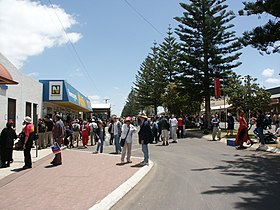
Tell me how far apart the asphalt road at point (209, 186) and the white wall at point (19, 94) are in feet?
29.1

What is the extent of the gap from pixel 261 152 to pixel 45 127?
401 inches

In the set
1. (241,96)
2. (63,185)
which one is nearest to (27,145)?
(63,185)

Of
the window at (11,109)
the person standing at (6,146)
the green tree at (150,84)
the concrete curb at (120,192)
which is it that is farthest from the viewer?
the green tree at (150,84)

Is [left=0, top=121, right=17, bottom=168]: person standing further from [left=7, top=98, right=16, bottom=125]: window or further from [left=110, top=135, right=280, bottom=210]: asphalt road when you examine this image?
[left=7, top=98, right=16, bottom=125]: window

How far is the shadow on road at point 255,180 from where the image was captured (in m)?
5.98

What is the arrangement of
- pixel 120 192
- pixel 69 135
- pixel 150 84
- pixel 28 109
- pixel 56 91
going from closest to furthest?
pixel 120 192 → pixel 69 135 → pixel 28 109 → pixel 56 91 → pixel 150 84

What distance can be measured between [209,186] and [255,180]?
144 centimetres

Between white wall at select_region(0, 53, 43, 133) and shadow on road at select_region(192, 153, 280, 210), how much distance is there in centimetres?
1087

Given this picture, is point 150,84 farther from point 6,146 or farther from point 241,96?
point 6,146

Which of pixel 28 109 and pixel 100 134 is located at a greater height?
pixel 28 109

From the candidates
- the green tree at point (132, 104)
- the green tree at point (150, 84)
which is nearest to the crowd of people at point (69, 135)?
the green tree at point (150, 84)

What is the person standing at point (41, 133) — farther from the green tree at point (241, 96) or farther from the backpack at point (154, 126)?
the green tree at point (241, 96)

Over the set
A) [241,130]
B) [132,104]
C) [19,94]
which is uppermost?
[132,104]

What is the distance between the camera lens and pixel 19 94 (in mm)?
18094
